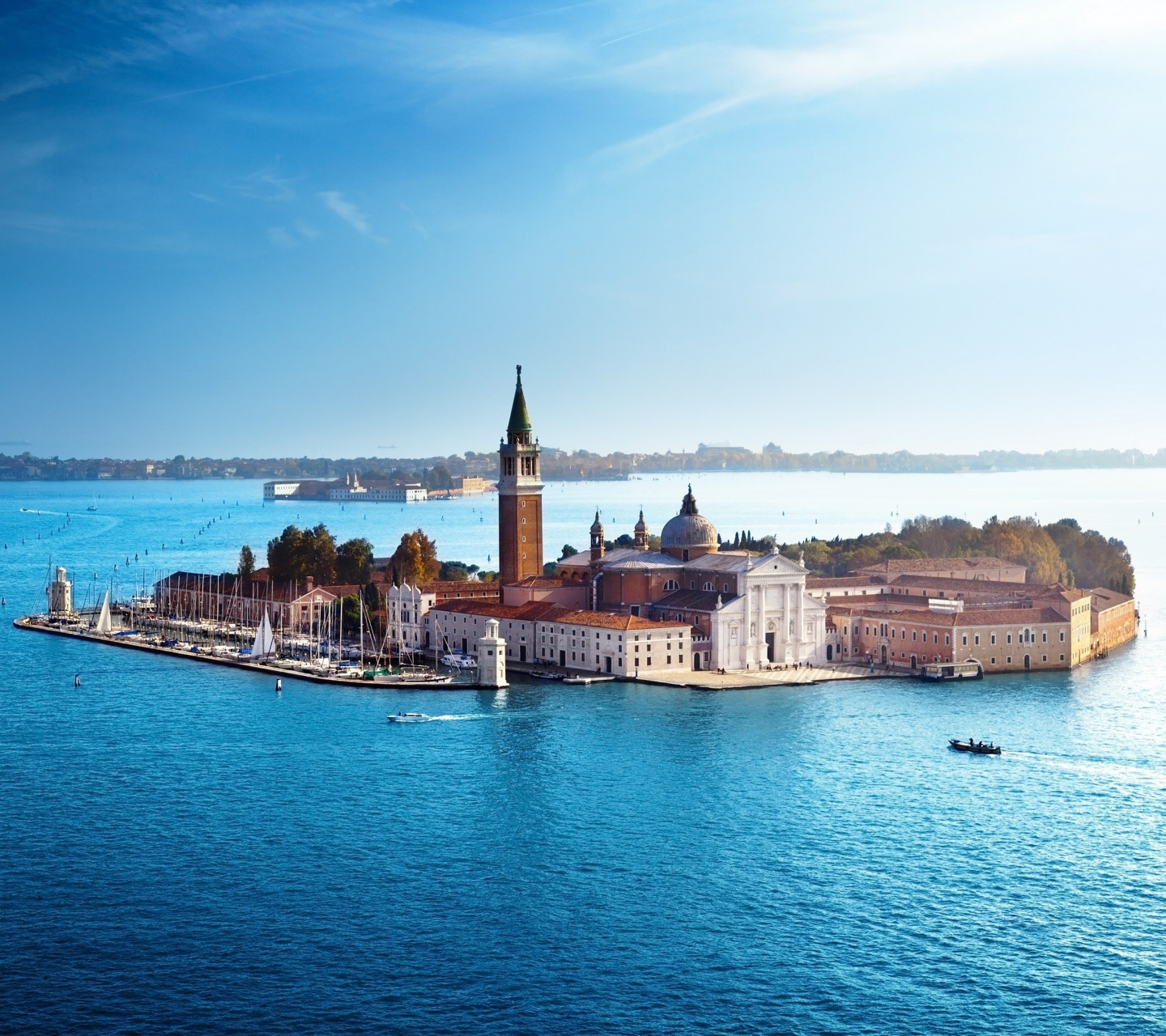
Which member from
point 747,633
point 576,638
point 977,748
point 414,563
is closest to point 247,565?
point 414,563

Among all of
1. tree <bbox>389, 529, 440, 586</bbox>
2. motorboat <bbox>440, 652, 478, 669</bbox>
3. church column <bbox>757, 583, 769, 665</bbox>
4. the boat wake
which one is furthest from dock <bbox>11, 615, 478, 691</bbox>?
the boat wake

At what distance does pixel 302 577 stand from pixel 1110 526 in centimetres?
5683

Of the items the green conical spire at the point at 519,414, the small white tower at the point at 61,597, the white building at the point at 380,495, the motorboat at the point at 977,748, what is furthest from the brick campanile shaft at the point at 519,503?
the white building at the point at 380,495

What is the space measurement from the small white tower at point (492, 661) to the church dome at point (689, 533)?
6446 mm

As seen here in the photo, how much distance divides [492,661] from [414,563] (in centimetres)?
1390

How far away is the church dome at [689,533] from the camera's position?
120ft

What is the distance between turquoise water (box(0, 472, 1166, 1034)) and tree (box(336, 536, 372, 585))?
14620 mm

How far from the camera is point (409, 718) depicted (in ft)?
92.0

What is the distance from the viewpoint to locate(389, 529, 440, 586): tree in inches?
1769

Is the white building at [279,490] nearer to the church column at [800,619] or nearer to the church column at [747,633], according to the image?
the church column at [800,619]

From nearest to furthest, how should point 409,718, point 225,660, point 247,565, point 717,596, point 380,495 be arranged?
1. point 409,718
2. point 717,596
3. point 225,660
4. point 247,565
5. point 380,495

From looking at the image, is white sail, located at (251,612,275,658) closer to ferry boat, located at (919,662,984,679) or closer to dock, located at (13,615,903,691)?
dock, located at (13,615,903,691)

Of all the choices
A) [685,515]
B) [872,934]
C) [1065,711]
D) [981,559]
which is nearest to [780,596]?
[685,515]

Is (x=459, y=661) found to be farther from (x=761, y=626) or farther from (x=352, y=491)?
(x=352, y=491)
